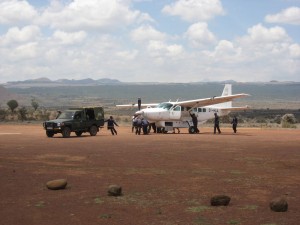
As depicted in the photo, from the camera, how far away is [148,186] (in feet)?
42.1

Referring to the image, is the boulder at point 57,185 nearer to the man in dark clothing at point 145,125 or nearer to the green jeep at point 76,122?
the green jeep at point 76,122

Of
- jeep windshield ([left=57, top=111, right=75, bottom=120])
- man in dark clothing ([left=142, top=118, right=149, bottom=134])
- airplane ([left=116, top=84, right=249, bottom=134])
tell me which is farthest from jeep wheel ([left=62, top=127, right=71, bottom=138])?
airplane ([left=116, top=84, right=249, bottom=134])

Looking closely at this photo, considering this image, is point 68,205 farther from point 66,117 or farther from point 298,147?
point 66,117

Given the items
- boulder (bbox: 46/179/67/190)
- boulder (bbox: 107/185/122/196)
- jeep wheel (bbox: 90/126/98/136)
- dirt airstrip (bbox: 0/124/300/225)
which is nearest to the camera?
dirt airstrip (bbox: 0/124/300/225)

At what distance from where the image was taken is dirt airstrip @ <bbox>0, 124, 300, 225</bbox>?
9.61 meters

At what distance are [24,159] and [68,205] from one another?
8.46 m

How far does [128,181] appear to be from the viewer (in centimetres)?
1361

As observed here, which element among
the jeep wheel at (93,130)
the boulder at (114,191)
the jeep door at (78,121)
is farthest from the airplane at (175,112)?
the boulder at (114,191)

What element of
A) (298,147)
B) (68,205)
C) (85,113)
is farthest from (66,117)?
(68,205)

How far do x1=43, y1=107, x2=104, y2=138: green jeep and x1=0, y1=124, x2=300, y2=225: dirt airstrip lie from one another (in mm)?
10127

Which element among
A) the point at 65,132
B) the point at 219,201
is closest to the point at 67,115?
the point at 65,132

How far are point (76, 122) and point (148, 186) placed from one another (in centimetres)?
2084

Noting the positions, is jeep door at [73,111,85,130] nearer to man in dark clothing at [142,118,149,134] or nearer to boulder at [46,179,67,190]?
man in dark clothing at [142,118,149,134]

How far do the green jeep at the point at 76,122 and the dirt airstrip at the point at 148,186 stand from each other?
1013 cm
